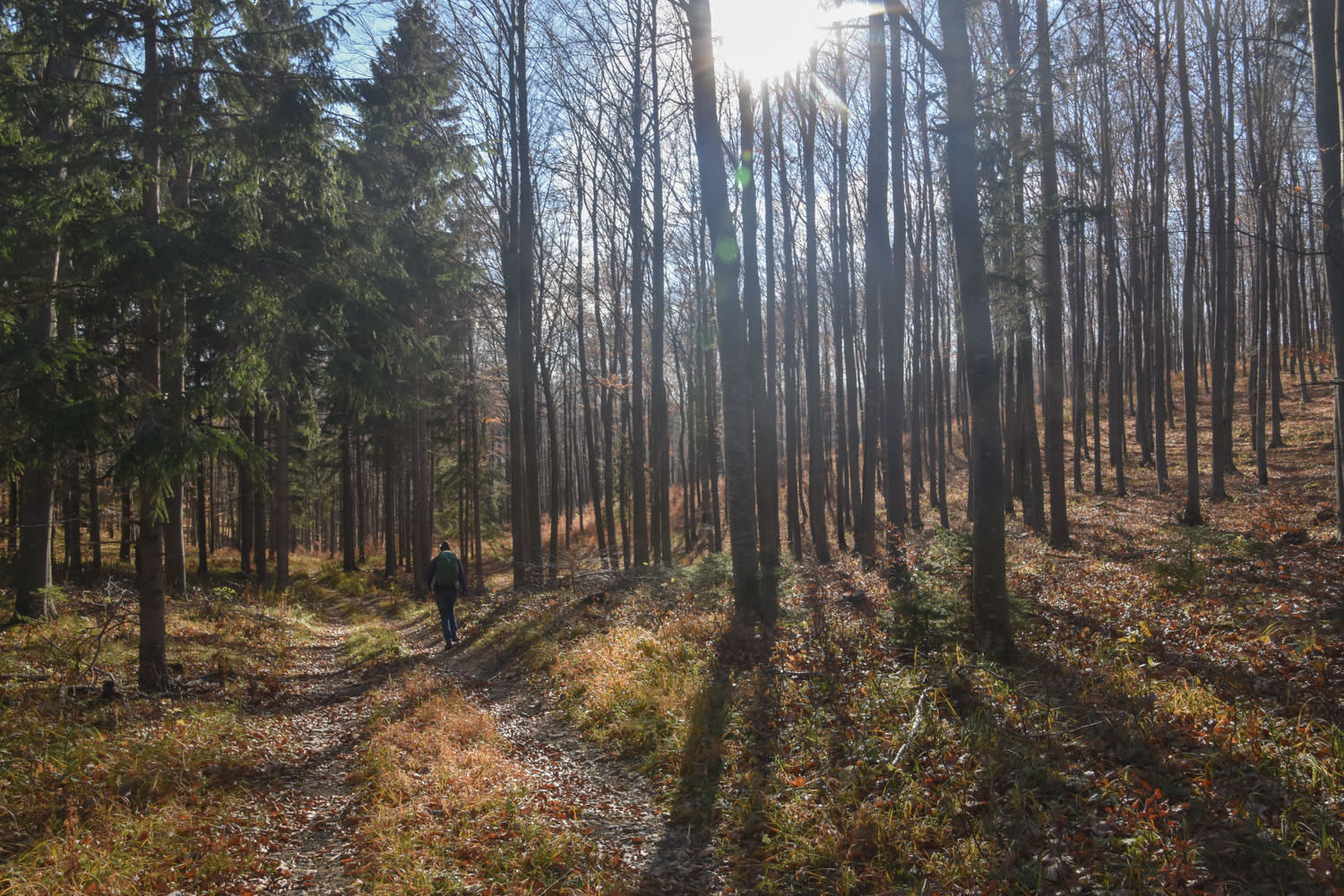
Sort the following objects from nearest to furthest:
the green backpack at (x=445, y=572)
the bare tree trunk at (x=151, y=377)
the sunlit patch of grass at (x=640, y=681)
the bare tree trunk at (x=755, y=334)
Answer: the sunlit patch of grass at (x=640, y=681)
the bare tree trunk at (x=151, y=377)
the bare tree trunk at (x=755, y=334)
the green backpack at (x=445, y=572)

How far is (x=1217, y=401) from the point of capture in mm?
19469

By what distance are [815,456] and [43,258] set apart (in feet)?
48.4

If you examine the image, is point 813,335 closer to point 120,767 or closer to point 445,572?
point 445,572

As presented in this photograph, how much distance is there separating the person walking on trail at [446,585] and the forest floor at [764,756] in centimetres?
271

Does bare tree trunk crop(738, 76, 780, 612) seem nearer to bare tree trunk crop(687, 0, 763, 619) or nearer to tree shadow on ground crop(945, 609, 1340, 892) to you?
bare tree trunk crop(687, 0, 763, 619)

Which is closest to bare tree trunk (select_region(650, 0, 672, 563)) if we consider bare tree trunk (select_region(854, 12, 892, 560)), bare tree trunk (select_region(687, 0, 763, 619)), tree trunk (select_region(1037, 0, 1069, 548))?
bare tree trunk (select_region(854, 12, 892, 560))

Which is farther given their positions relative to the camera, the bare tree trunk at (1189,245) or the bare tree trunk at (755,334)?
the bare tree trunk at (1189,245)

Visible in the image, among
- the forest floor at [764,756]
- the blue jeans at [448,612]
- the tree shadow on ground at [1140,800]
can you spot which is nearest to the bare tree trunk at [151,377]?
the forest floor at [764,756]

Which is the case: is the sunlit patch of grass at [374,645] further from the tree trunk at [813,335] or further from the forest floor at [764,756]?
the tree trunk at [813,335]

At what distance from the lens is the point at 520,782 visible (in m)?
5.93

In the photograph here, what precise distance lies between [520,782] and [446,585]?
799 centimetres

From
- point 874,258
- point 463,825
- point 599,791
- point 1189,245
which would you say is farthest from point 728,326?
point 1189,245

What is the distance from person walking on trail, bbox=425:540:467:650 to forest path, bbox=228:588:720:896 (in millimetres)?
2080

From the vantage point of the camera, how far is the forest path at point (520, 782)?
4645 mm
